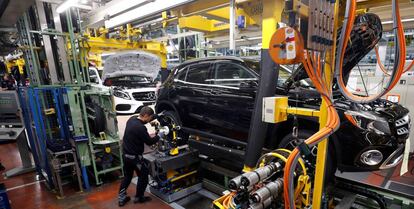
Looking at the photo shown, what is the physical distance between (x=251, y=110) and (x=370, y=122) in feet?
4.22

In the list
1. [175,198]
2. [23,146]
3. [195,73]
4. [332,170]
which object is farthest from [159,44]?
[332,170]

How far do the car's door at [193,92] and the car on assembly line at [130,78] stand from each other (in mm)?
2655

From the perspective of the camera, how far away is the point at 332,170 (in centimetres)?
260

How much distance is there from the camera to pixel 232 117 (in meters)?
3.30

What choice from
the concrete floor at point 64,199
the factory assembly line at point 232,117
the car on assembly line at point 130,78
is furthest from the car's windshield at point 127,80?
the concrete floor at point 64,199

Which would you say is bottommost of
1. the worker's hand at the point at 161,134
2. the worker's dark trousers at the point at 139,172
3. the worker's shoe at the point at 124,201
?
the worker's shoe at the point at 124,201

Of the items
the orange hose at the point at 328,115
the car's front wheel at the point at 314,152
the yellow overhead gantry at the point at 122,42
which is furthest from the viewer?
the yellow overhead gantry at the point at 122,42

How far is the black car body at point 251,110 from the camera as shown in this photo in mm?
2346

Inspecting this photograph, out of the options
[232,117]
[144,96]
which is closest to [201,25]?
[232,117]

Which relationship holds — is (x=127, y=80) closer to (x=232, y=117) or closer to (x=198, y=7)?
(x=232, y=117)

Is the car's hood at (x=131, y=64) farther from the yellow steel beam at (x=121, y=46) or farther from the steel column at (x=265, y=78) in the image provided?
the steel column at (x=265, y=78)

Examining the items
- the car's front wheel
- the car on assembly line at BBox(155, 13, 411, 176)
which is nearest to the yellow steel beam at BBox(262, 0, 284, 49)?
the car on assembly line at BBox(155, 13, 411, 176)

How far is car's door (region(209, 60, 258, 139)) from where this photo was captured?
3105mm

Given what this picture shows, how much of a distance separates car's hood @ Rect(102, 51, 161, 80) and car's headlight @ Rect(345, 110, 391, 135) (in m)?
5.32
